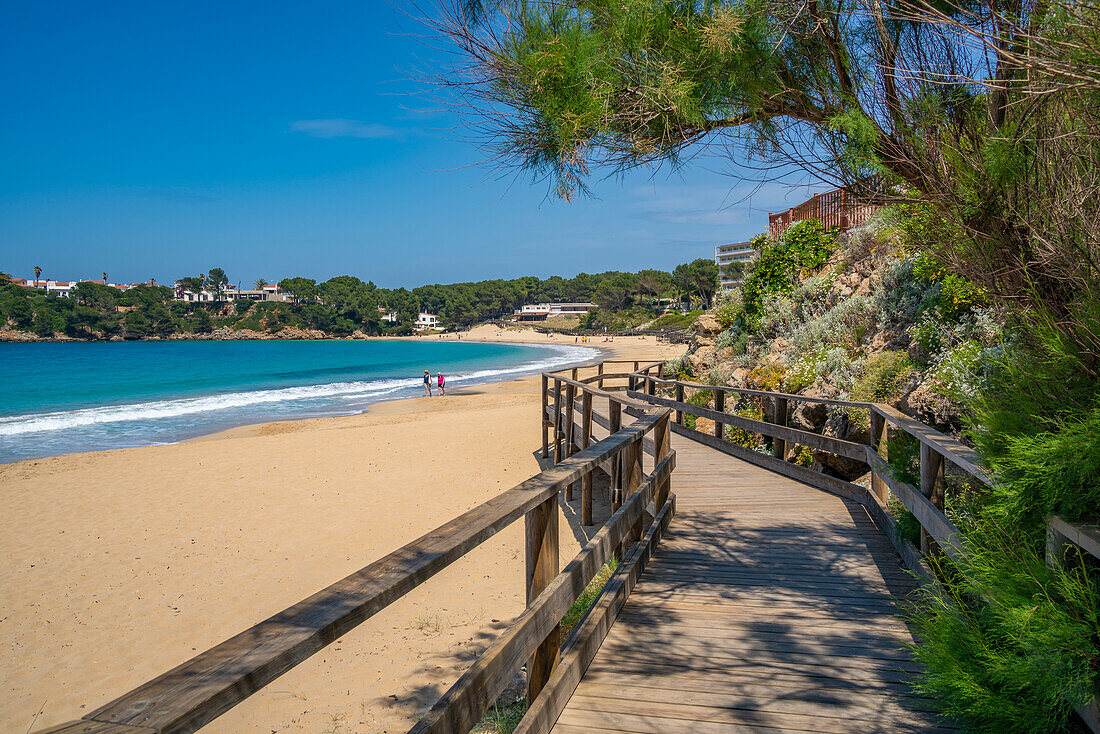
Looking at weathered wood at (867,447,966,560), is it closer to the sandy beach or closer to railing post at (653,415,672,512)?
railing post at (653,415,672,512)

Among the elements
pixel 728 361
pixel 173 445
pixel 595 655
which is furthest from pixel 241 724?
pixel 173 445

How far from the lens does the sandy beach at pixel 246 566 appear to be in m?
5.81

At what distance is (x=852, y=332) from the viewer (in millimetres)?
10555

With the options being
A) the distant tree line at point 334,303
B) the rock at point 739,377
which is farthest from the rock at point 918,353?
the distant tree line at point 334,303

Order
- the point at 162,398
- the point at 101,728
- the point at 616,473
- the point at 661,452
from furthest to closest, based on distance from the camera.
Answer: the point at 162,398 → the point at 661,452 → the point at 616,473 → the point at 101,728

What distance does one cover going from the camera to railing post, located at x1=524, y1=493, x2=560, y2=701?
2.68 meters

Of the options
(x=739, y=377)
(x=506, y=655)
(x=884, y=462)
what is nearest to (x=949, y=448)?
(x=884, y=462)

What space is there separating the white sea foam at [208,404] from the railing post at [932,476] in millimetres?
30162

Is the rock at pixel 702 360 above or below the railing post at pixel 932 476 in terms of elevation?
above

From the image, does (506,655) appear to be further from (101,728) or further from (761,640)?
(761,640)

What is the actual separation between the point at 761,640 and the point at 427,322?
17484 centimetres

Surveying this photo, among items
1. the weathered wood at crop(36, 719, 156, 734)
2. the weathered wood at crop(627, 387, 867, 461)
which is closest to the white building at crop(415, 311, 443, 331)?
the weathered wood at crop(627, 387, 867, 461)

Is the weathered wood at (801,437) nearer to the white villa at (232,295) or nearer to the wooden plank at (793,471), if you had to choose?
the wooden plank at (793,471)

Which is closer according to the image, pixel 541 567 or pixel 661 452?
pixel 541 567
